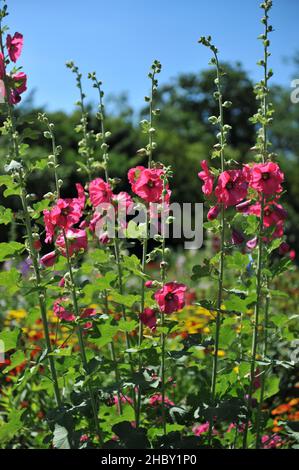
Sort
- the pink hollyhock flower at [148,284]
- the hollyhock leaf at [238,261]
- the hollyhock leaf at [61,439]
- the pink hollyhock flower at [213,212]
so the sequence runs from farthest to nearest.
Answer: the hollyhock leaf at [238,261], the pink hollyhock flower at [148,284], the pink hollyhock flower at [213,212], the hollyhock leaf at [61,439]

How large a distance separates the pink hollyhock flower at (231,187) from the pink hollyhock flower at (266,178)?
10 cm

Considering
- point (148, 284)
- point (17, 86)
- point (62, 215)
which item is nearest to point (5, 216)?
point (62, 215)

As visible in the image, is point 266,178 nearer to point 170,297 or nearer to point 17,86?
point 170,297

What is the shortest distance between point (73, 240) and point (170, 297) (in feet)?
1.51

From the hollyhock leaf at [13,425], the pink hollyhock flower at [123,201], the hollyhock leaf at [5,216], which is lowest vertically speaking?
the hollyhock leaf at [13,425]

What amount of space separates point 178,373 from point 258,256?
1.77m

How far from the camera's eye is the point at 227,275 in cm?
694

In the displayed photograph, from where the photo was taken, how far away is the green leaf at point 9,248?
2.43 m

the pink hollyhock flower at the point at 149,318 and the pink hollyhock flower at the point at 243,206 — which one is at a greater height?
the pink hollyhock flower at the point at 243,206

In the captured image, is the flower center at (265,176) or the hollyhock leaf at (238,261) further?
the hollyhock leaf at (238,261)

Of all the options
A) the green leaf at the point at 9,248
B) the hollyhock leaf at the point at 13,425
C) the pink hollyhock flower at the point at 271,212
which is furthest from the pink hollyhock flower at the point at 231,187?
the hollyhock leaf at the point at 13,425

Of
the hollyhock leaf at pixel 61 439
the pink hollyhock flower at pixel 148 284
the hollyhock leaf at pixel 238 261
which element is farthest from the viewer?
the hollyhock leaf at pixel 238 261

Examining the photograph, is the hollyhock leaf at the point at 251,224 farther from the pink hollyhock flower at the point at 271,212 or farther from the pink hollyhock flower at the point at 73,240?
the pink hollyhock flower at the point at 73,240
